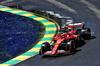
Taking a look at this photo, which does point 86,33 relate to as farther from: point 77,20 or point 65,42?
point 77,20

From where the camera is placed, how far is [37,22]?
22359 mm

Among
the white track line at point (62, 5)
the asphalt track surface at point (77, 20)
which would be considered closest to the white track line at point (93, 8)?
the asphalt track surface at point (77, 20)

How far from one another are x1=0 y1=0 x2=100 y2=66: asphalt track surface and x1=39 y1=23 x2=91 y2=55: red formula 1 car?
0.35 meters

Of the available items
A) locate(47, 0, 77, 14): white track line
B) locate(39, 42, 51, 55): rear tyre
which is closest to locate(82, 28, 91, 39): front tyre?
locate(39, 42, 51, 55): rear tyre

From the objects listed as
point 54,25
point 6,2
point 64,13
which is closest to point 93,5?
point 64,13

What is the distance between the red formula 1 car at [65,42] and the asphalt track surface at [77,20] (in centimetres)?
35

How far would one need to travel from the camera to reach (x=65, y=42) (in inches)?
597

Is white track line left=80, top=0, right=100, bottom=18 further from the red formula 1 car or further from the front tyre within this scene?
the red formula 1 car

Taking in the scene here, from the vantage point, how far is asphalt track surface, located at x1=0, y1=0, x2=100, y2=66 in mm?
13641

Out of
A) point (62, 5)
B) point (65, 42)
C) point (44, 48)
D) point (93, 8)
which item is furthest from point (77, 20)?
point (44, 48)

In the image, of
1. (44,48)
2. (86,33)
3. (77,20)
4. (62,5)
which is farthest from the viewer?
(62,5)

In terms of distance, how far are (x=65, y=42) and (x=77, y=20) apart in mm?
6345

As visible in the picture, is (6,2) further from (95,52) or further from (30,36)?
(95,52)

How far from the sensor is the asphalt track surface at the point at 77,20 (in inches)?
537
